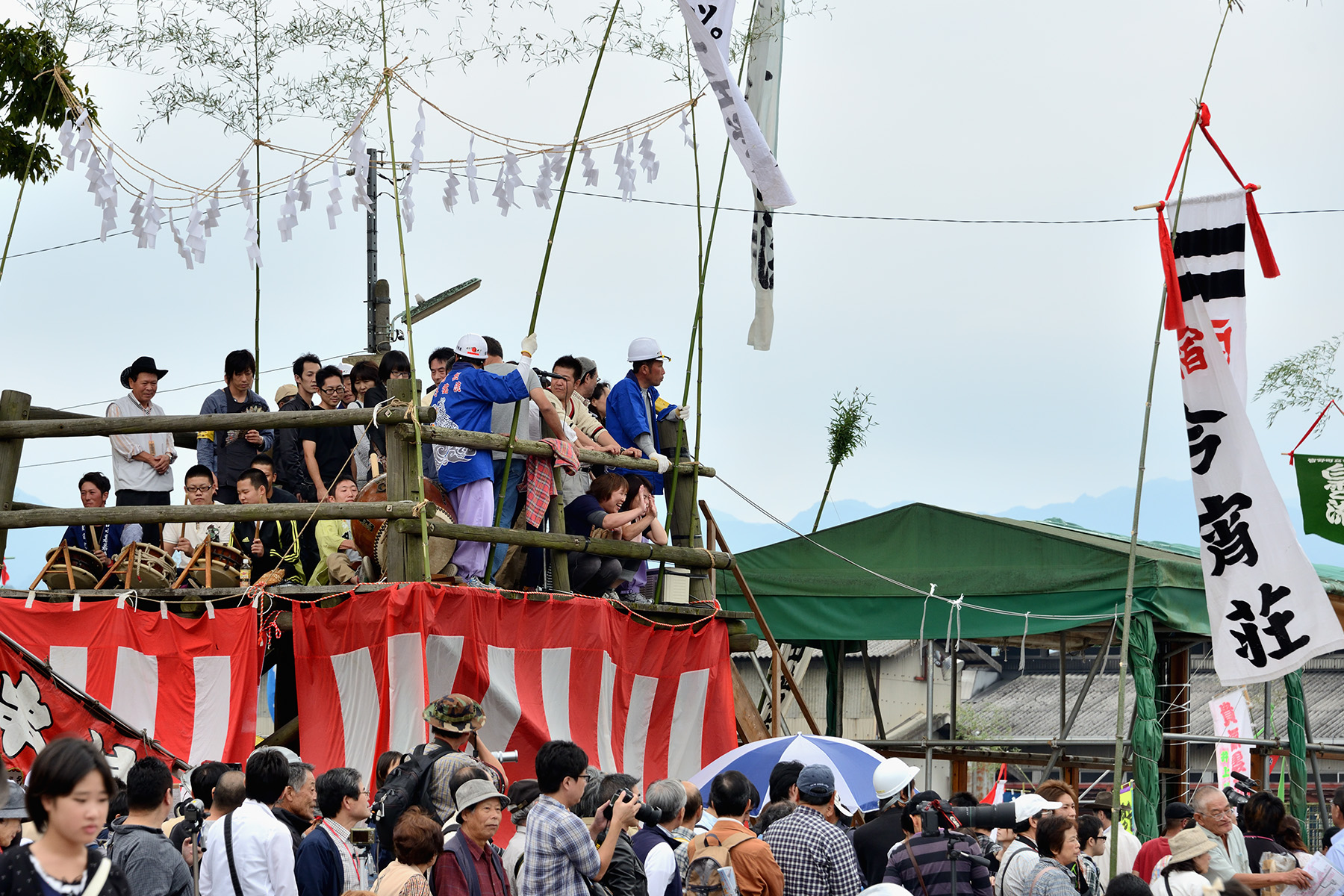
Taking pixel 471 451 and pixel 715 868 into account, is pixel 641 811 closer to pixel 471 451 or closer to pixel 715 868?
pixel 715 868

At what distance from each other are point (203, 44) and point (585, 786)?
36.0ft

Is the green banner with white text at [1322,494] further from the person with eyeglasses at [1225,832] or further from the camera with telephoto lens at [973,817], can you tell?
the camera with telephoto lens at [973,817]

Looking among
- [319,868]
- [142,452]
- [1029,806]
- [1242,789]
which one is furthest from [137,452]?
[1242,789]

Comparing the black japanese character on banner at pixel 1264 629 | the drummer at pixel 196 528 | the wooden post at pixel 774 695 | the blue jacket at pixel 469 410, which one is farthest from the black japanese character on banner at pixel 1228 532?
the drummer at pixel 196 528

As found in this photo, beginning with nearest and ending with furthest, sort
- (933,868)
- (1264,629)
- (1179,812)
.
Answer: (933,868)
(1179,812)
(1264,629)

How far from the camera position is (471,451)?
29.5ft

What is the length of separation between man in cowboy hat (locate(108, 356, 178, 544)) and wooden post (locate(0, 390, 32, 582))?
24.8 inches

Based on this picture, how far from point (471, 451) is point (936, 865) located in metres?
4.10

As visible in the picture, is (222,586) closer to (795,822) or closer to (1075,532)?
(795,822)

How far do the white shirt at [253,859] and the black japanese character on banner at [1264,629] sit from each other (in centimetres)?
544

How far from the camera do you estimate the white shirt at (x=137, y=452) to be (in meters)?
10.0

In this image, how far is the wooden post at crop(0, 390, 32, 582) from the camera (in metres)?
9.31

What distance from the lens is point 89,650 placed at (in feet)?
28.4

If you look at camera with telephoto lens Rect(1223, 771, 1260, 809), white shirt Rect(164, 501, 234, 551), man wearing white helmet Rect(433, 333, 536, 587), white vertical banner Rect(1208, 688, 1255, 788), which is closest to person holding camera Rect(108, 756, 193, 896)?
man wearing white helmet Rect(433, 333, 536, 587)
